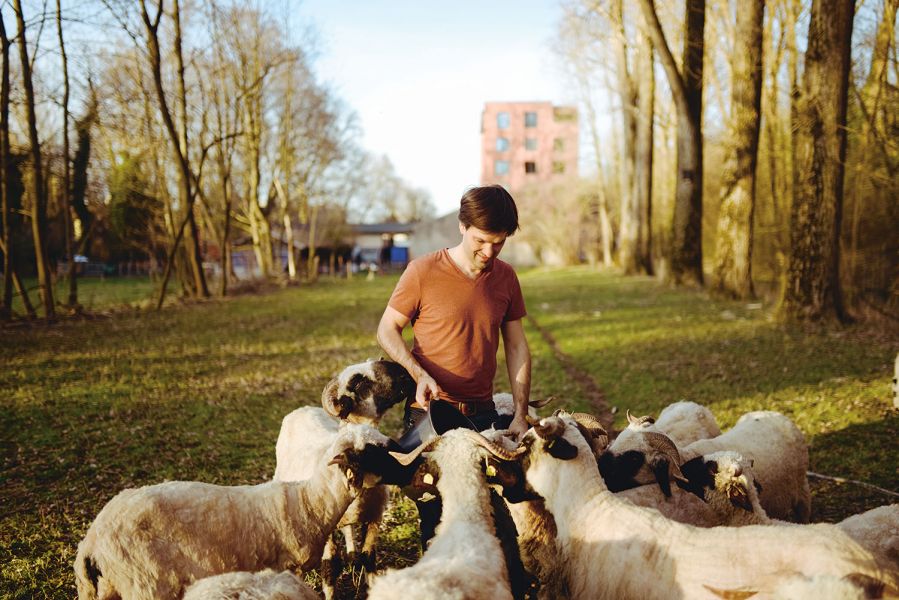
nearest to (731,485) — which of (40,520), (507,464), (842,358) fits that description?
(507,464)

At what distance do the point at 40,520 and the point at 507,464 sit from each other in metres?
4.32

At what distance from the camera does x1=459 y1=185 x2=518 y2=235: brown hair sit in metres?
3.38

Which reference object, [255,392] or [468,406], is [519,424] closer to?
[468,406]

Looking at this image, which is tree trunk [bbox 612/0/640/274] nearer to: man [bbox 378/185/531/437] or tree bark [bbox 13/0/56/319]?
tree bark [bbox 13/0/56/319]

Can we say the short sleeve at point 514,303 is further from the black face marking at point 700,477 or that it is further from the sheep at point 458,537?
the black face marking at point 700,477

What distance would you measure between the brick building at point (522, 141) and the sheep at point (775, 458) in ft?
209

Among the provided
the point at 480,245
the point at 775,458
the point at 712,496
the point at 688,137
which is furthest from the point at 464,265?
the point at 688,137

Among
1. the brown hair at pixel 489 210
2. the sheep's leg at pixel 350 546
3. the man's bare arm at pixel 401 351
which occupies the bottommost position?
the sheep's leg at pixel 350 546

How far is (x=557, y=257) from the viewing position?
5900 centimetres

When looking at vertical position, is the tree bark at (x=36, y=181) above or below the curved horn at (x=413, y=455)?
above

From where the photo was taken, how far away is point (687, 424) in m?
5.43

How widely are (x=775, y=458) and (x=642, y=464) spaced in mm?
1553

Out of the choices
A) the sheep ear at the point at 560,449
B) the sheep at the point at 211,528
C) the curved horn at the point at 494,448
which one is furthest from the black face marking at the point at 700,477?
the sheep at the point at 211,528

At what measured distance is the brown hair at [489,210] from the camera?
3.38m
